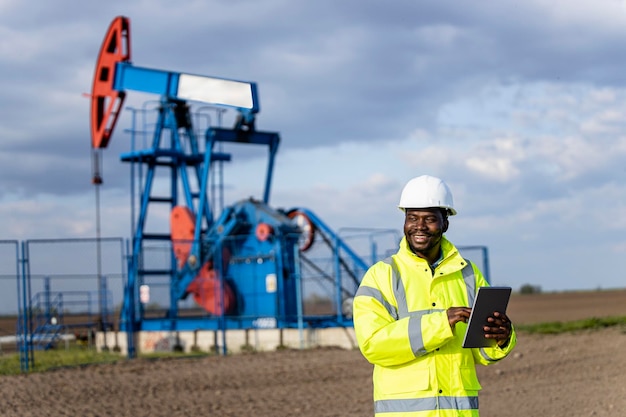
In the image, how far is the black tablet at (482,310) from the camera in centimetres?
407

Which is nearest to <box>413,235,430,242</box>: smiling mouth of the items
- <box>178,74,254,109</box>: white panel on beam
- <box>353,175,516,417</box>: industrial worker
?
<box>353,175,516,417</box>: industrial worker

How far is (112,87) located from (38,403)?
1013 cm

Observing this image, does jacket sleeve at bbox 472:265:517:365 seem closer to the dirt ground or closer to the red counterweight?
the dirt ground

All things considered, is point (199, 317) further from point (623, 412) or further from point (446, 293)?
point (446, 293)

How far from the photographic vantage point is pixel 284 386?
1373cm

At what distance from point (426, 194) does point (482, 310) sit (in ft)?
2.00

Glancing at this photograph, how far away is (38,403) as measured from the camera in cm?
1223

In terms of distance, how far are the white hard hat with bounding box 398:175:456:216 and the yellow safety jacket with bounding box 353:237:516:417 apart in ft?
0.61

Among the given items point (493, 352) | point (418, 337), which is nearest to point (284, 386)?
point (493, 352)

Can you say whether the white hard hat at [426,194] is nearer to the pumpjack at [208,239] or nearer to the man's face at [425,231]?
the man's face at [425,231]


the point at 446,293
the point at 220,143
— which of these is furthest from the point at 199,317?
the point at 446,293

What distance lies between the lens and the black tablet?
407 cm

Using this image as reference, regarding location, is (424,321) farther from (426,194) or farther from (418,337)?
(426,194)

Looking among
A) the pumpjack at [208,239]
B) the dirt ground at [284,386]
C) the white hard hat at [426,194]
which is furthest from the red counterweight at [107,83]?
the white hard hat at [426,194]
